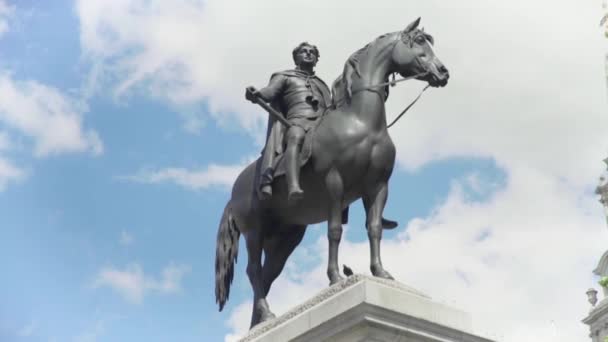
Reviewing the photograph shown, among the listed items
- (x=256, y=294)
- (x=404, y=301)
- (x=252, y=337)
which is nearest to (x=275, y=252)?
(x=256, y=294)

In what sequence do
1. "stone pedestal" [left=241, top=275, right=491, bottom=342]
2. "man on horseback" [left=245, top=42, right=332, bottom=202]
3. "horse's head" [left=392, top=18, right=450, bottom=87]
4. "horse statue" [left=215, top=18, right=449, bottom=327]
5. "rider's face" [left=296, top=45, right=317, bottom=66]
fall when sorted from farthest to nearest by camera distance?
1. "rider's face" [left=296, top=45, right=317, bottom=66]
2. "horse's head" [left=392, top=18, right=450, bottom=87]
3. "man on horseback" [left=245, top=42, right=332, bottom=202]
4. "horse statue" [left=215, top=18, right=449, bottom=327]
5. "stone pedestal" [left=241, top=275, right=491, bottom=342]

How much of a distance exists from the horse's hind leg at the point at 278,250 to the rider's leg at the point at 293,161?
1691mm

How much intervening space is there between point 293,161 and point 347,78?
1.52 m

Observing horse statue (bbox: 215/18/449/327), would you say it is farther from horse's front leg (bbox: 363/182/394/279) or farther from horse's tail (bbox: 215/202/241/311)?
horse's tail (bbox: 215/202/241/311)

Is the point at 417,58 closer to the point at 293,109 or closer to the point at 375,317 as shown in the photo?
the point at 293,109

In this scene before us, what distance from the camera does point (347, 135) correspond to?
44.4ft

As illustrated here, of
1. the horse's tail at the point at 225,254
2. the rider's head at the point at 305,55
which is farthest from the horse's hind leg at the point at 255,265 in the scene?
the rider's head at the point at 305,55

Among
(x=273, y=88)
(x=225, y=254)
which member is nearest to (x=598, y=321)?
(x=225, y=254)

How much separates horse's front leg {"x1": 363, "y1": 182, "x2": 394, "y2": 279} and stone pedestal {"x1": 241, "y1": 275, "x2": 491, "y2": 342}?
33.7 inches

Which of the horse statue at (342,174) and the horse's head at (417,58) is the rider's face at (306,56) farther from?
the horse's head at (417,58)

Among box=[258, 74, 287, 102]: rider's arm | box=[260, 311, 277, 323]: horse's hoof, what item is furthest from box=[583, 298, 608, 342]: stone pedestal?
box=[260, 311, 277, 323]: horse's hoof

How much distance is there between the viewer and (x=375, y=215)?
1359cm

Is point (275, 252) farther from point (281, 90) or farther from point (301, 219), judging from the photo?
point (281, 90)

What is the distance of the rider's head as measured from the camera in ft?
50.8
